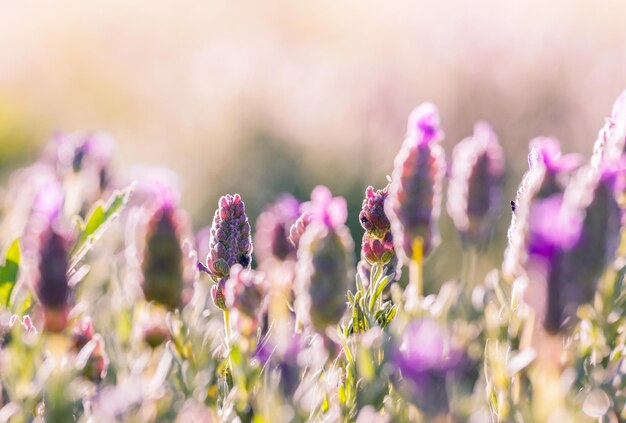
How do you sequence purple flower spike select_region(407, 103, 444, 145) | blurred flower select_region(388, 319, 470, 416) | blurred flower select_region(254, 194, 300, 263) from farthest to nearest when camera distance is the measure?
1. blurred flower select_region(254, 194, 300, 263)
2. purple flower spike select_region(407, 103, 444, 145)
3. blurred flower select_region(388, 319, 470, 416)

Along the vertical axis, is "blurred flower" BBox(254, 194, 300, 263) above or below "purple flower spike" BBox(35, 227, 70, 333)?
below

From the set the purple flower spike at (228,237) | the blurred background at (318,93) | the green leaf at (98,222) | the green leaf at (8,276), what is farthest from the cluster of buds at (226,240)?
the blurred background at (318,93)

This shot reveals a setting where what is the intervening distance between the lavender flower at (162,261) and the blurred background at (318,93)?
10.7 feet

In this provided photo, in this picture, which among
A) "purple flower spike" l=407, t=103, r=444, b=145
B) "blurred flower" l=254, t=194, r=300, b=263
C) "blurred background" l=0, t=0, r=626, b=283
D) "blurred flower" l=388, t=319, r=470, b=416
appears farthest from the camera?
"blurred background" l=0, t=0, r=626, b=283

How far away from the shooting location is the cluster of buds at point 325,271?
661 millimetres

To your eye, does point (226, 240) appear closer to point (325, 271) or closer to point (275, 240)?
point (275, 240)

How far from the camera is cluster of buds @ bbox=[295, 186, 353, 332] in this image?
0.66 metres

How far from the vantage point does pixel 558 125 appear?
19.0ft

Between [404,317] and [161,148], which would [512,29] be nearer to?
[161,148]

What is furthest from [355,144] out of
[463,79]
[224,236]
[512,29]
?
[224,236]

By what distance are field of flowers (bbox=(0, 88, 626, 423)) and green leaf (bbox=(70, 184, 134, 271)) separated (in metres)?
0.11

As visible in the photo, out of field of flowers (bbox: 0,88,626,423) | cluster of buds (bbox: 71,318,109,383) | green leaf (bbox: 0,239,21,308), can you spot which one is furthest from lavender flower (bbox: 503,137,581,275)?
green leaf (bbox: 0,239,21,308)

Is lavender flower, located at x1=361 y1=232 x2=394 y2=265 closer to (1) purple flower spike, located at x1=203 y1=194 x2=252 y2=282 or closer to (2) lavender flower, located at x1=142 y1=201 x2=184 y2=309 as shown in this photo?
(1) purple flower spike, located at x1=203 y1=194 x2=252 y2=282

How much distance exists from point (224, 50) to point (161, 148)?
1503mm
